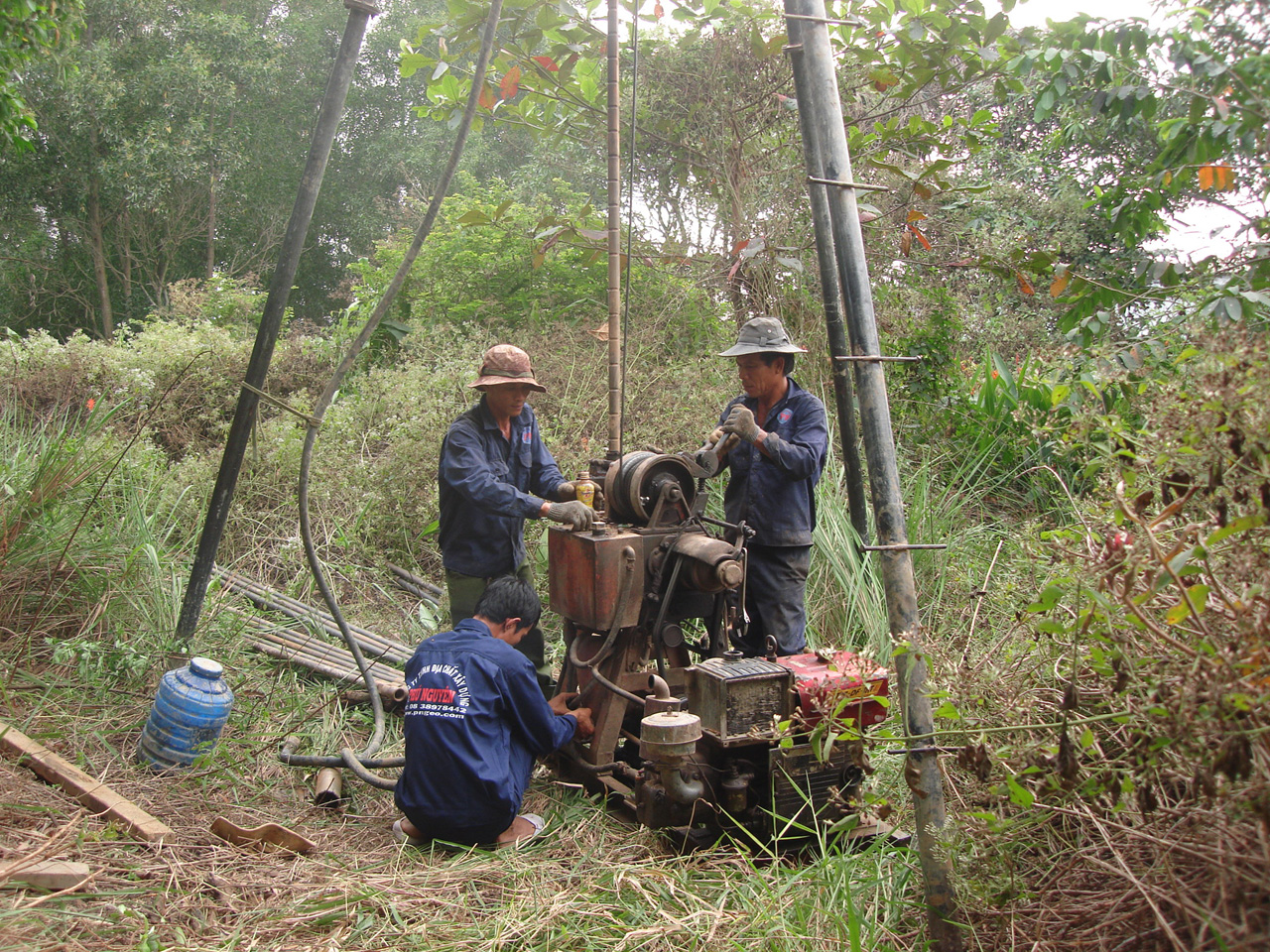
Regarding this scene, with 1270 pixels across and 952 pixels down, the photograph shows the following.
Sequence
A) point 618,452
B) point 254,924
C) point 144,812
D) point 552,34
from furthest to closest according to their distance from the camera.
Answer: point 552,34 → point 618,452 → point 144,812 → point 254,924

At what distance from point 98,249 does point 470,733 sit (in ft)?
69.2

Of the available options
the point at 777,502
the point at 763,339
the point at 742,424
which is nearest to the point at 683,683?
the point at 777,502

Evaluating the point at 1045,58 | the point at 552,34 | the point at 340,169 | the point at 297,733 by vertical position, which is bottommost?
the point at 297,733

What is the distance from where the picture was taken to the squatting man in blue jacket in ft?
11.5

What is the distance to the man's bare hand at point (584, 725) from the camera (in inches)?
158

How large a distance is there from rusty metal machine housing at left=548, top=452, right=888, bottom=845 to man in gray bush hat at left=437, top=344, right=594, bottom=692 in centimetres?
56

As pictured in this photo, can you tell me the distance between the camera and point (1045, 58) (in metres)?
4.42

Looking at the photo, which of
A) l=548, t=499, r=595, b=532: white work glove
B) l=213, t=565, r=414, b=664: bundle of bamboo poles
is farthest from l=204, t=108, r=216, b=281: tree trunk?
l=548, t=499, r=595, b=532: white work glove

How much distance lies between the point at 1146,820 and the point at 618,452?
2764 millimetres

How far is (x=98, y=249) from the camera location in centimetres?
2042

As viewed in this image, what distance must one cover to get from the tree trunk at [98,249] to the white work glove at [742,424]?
19.6 metres

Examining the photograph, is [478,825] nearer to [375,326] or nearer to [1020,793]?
[1020,793]

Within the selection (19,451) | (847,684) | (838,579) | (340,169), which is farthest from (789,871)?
(340,169)

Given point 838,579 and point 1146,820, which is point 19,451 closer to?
point 838,579
